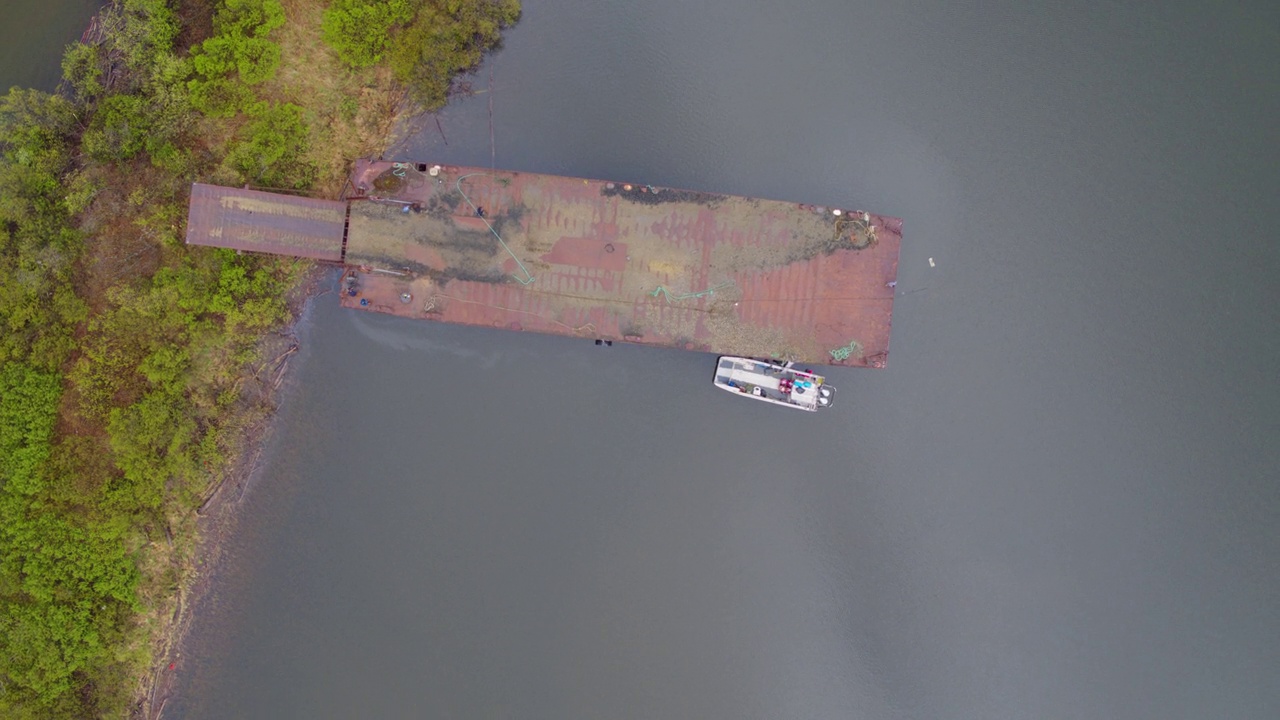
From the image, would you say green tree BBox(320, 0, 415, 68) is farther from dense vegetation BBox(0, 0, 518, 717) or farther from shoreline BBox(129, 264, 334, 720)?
shoreline BBox(129, 264, 334, 720)

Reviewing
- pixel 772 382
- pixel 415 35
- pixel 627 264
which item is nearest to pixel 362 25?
pixel 415 35

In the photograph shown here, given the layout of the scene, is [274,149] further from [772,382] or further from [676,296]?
[772,382]

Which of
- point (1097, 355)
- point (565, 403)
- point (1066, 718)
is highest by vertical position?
point (1097, 355)

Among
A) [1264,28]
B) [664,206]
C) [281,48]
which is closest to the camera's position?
[664,206]

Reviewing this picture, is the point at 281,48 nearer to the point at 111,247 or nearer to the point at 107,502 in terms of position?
the point at 111,247

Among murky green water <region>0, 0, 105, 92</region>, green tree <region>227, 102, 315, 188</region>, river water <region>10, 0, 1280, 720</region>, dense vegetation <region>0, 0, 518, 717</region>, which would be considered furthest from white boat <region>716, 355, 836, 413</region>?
murky green water <region>0, 0, 105, 92</region>

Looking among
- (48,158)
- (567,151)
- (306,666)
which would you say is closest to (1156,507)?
(567,151)

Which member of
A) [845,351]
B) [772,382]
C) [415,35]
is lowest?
[772,382]
